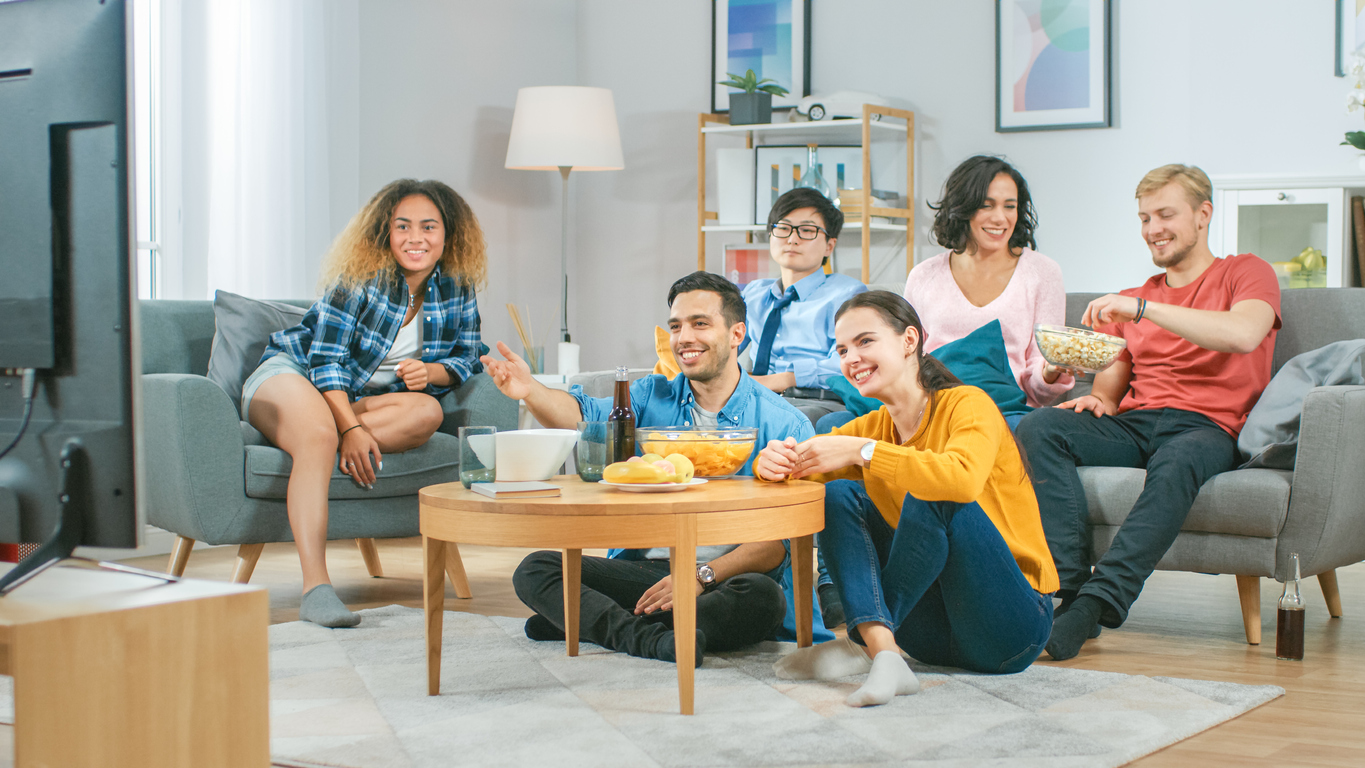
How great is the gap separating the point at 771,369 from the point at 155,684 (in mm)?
2625

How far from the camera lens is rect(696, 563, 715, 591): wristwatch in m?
2.42

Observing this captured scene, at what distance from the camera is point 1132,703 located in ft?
7.00

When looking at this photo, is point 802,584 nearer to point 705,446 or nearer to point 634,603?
point 705,446

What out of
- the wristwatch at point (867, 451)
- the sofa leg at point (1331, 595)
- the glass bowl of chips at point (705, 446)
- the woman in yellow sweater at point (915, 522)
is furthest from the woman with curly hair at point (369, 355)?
the sofa leg at point (1331, 595)

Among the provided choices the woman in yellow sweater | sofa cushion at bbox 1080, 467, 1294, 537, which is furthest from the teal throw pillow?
the woman in yellow sweater

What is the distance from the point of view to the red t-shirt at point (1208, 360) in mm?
2885

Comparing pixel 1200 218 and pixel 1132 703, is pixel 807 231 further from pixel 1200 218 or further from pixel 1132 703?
pixel 1132 703

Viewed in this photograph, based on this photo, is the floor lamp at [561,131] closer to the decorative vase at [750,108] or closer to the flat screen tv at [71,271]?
the decorative vase at [750,108]

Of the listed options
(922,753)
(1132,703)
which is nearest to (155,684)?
(922,753)

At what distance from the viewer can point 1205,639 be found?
274cm

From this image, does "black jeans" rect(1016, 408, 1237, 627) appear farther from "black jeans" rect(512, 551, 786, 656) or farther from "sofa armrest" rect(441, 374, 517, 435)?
"sofa armrest" rect(441, 374, 517, 435)

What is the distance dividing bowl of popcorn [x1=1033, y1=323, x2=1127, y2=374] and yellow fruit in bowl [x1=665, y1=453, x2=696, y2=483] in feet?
3.61

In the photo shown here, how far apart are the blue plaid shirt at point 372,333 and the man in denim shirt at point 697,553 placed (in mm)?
754

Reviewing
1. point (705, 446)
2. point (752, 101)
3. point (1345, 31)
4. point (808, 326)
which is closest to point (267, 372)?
Result: point (705, 446)
